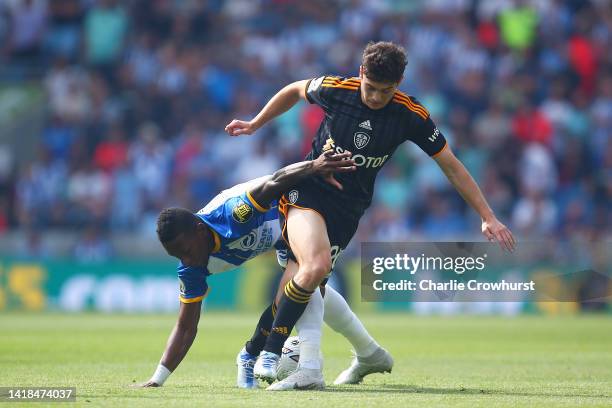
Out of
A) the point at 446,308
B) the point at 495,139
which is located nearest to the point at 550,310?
the point at 446,308

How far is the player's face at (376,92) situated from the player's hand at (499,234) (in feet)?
3.55

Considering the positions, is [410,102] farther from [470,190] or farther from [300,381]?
[300,381]

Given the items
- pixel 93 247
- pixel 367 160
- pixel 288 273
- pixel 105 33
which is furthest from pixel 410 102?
pixel 105 33

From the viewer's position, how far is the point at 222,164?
842 inches

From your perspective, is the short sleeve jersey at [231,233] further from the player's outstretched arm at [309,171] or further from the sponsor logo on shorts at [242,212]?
the player's outstretched arm at [309,171]

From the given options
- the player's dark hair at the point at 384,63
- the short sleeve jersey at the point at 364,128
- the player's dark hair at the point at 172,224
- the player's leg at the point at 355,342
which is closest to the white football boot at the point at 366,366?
the player's leg at the point at 355,342

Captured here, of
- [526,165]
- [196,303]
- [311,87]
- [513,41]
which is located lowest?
[196,303]

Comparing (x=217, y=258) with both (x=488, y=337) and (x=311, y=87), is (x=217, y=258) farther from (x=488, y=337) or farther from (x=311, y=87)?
(x=488, y=337)

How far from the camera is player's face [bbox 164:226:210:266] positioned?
25.0 ft

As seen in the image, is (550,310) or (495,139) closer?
(550,310)

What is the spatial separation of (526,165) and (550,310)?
2.62 meters

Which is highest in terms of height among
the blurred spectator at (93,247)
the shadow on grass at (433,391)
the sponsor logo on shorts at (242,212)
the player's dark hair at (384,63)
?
the blurred spectator at (93,247)

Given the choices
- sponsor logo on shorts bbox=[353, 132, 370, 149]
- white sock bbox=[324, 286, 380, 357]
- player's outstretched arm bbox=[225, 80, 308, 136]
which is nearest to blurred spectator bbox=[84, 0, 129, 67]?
player's outstretched arm bbox=[225, 80, 308, 136]

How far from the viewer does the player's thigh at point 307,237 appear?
7539 mm
